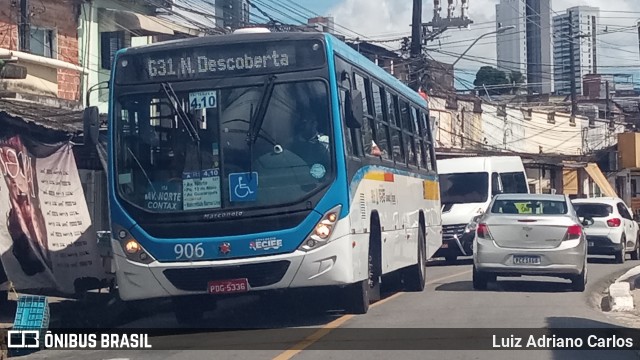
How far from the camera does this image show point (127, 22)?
28.4 metres

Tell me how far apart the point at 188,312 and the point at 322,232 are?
8.97 ft

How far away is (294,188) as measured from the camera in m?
11.9


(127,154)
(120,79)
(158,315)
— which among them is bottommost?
(158,315)

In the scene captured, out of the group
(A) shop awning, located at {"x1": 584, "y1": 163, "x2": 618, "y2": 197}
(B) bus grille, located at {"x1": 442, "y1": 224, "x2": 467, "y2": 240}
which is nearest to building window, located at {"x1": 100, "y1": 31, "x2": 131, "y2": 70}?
(B) bus grille, located at {"x1": 442, "y1": 224, "x2": 467, "y2": 240}

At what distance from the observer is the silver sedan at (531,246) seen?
1695 centimetres

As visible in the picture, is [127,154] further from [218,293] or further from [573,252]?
[573,252]

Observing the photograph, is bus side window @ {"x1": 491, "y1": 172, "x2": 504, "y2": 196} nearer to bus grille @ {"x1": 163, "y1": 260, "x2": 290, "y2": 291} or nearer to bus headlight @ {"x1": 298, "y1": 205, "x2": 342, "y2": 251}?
bus headlight @ {"x1": 298, "y1": 205, "x2": 342, "y2": 251}

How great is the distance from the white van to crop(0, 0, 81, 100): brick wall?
10309mm

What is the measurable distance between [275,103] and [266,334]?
108 inches

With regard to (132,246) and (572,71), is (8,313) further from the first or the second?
(572,71)

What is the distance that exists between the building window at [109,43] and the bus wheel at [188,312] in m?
16.5

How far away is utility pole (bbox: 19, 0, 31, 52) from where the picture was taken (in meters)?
24.6

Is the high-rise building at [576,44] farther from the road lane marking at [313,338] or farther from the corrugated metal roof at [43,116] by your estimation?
the road lane marking at [313,338]

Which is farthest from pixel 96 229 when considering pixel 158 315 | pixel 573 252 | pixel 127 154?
pixel 573 252
